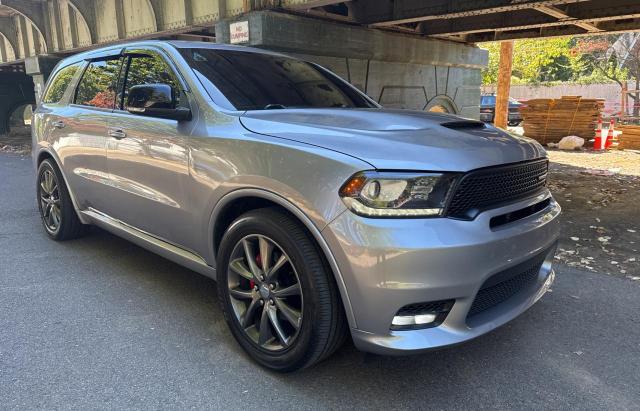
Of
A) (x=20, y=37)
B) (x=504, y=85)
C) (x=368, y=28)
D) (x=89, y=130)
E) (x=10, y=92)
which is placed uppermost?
(x=20, y=37)

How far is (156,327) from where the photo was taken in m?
3.32

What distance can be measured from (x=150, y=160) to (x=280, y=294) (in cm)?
146

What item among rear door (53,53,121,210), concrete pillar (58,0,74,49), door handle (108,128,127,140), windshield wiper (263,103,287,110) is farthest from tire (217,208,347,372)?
concrete pillar (58,0,74,49)

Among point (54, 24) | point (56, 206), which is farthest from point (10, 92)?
point (56, 206)

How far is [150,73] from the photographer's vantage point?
145 inches

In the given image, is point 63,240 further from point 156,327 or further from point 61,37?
point 61,37

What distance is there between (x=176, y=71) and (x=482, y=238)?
2.31m

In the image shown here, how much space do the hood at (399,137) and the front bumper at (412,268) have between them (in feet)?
0.94

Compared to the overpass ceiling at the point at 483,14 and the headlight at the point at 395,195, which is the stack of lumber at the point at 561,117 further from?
the headlight at the point at 395,195

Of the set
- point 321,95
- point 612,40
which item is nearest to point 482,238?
point 321,95

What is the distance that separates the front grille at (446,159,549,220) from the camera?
235 centimetres

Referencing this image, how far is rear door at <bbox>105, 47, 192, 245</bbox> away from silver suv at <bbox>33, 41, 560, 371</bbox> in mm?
14

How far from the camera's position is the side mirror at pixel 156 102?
313 cm

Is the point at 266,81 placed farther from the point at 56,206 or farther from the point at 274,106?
the point at 56,206
